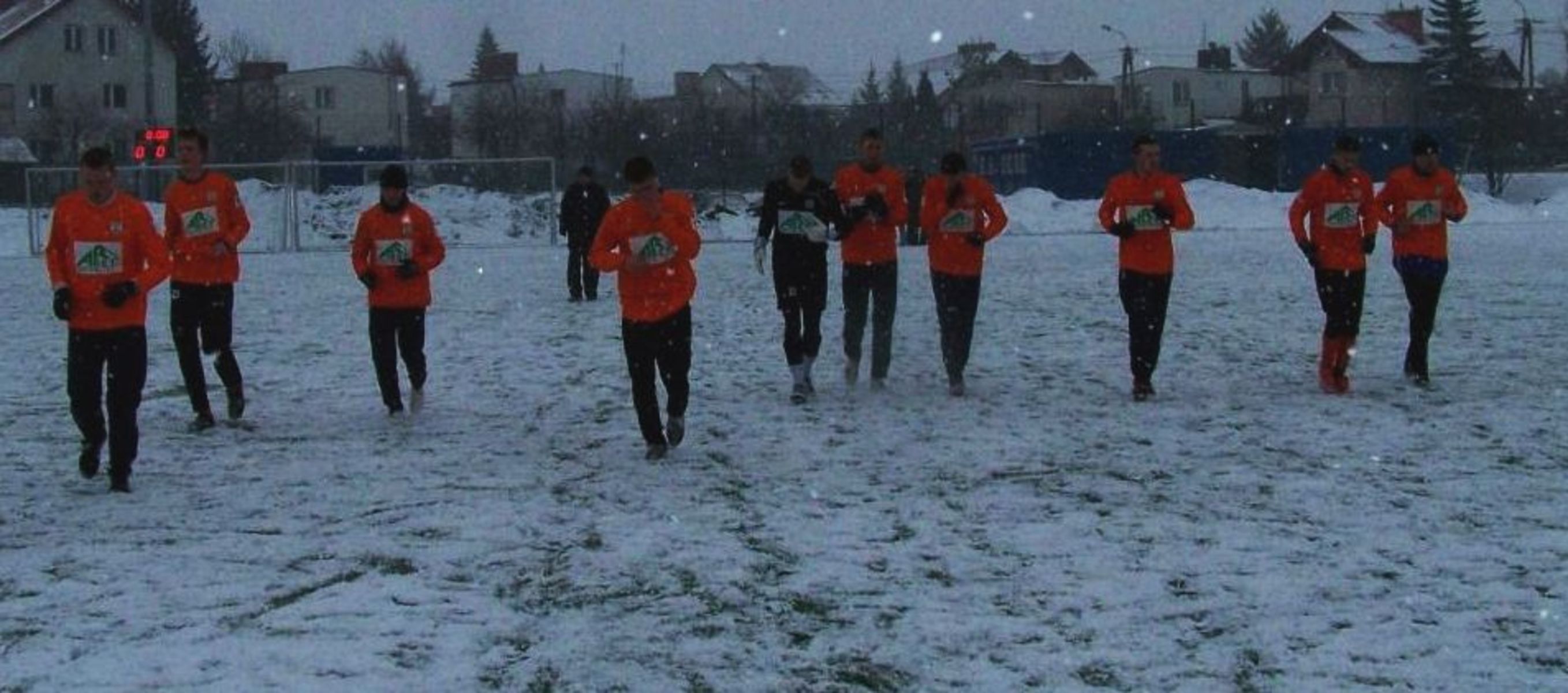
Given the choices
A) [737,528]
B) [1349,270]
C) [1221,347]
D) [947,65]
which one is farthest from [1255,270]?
[947,65]

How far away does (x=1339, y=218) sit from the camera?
11523mm

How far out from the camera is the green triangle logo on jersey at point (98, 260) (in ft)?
28.2

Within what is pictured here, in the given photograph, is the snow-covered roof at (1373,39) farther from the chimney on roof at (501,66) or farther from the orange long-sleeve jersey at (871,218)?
the orange long-sleeve jersey at (871,218)

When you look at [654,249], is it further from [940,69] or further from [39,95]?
[940,69]

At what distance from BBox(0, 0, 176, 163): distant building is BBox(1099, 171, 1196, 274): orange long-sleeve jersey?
5876 cm

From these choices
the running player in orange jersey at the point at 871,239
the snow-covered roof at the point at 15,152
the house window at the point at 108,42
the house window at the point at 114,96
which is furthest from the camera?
the house window at the point at 114,96

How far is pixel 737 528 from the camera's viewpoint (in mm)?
7473

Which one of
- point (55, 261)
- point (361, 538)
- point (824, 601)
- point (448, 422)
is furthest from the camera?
point (448, 422)

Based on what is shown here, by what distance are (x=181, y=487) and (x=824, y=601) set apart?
3977mm

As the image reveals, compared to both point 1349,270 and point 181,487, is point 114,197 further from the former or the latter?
point 1349,270

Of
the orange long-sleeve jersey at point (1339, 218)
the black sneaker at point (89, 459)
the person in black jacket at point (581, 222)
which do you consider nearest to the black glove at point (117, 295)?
the black sneaker at point (89, 459)

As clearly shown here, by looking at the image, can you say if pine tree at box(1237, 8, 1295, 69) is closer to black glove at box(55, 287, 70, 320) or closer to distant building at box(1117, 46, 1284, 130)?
distant building at box(1117, 46, 1284, 130)

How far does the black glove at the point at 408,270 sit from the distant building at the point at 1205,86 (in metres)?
82.8

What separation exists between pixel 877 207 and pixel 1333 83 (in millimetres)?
75771
